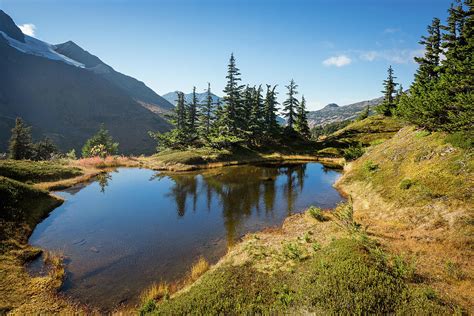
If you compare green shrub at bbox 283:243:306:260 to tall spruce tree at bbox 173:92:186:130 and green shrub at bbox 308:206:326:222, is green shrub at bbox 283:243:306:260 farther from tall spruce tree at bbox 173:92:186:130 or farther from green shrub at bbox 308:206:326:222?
tall spruce tree at bbox 173:92:186:130

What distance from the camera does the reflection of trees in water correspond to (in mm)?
21375

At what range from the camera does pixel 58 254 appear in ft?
44.9

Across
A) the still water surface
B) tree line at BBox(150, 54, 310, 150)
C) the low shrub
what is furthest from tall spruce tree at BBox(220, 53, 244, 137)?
the low shrub

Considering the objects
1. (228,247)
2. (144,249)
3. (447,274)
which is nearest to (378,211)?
(447,274)

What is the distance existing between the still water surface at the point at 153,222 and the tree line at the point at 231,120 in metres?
20.1

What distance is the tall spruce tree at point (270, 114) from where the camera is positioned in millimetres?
62166

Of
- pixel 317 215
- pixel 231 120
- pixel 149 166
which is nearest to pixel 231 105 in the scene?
pixel 231 120

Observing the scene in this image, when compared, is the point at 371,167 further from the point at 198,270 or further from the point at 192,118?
the point at 192,118

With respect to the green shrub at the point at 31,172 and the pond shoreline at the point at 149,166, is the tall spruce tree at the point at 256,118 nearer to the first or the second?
the pond shoreline at the point at 149,166

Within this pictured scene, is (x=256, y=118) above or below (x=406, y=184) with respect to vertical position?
above

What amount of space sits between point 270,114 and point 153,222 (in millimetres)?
51184

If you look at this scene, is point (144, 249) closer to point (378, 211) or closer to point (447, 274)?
point (447, 274)

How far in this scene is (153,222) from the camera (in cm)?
1909

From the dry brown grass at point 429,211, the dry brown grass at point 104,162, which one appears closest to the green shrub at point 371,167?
the dry brown grass at point 429,211
